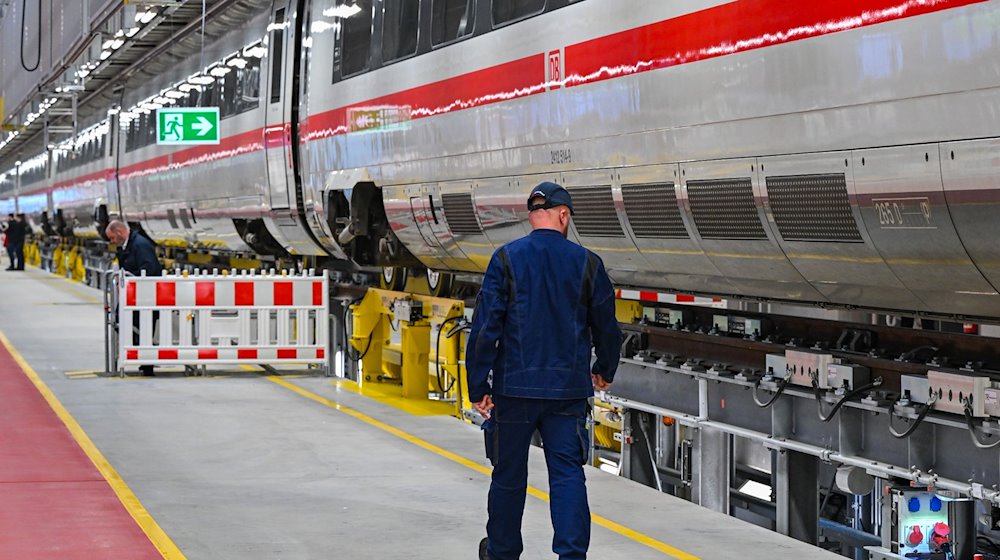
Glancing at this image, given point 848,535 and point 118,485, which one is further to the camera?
point 118,485

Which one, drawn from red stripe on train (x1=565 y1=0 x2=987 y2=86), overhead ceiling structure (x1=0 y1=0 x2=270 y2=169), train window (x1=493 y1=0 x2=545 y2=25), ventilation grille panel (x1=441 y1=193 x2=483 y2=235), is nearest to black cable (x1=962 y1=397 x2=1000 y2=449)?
red stripe on train (x1=565 y1=0 x2=987 y2=86)

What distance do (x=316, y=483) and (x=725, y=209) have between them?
318cm

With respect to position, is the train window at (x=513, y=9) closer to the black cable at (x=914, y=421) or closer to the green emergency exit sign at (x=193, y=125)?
the black cable at (x=914, y=421)

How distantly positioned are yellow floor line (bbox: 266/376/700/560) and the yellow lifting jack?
0.80 m

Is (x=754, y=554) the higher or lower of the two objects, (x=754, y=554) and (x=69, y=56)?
the lower

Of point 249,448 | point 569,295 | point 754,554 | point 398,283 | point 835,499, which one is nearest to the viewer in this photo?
point 569,295

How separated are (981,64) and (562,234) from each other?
171 centimetres

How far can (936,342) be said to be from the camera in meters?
6.55

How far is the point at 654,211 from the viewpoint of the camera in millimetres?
7207

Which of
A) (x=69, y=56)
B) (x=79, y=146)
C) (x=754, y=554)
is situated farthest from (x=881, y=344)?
(x=79, y=146)

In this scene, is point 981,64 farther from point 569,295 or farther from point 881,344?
point 881,344

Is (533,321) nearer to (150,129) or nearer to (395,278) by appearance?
(395,278)

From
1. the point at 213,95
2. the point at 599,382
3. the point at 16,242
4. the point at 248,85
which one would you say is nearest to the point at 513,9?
the point at 599,382

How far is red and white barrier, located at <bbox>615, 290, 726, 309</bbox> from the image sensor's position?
8.77 m
